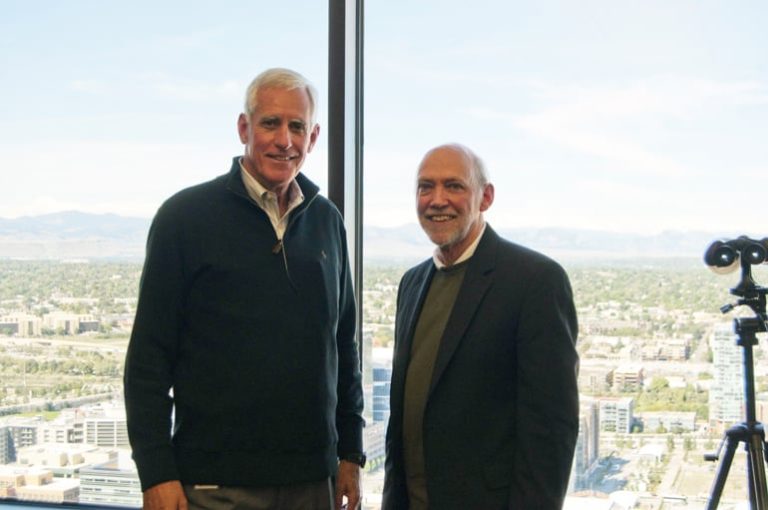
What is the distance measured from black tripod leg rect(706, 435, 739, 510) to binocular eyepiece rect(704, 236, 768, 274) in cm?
45

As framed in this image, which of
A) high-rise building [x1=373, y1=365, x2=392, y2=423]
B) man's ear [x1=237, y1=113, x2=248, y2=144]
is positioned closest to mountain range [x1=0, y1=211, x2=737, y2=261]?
high-rise building [x1=373, y1=365, x2=392, y2=423]

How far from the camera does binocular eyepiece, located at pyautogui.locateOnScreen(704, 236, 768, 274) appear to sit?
2180 millimetres

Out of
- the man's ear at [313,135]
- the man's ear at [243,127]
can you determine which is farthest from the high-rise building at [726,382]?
the man's ear at [243,127]

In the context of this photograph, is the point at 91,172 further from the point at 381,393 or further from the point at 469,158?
the point at 469,158

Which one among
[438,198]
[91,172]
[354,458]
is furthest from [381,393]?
[91,172]

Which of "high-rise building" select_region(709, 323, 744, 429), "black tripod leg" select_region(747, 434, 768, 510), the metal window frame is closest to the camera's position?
"black tripod leg" select_region(747, 434, 768, 510)

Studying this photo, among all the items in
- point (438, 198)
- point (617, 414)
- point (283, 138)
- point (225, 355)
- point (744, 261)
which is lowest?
point (617, 414)

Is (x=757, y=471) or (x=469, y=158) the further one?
(x=757, y=471)

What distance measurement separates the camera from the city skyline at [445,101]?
2488 millimetres

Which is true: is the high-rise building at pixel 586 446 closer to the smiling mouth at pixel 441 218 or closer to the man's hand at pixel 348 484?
the man's hand at pixel 348 484

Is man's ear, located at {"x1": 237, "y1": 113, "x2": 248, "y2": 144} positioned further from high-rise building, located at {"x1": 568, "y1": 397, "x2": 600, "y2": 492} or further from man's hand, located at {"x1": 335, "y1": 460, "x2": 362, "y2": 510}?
high-rise building, located at {"x1": 568, "y1": 397, "x2": 600, "y2": 492}

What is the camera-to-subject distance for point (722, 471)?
2.18m

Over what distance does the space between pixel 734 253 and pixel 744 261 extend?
32mm

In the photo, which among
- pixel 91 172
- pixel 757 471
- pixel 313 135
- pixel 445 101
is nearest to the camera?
pixel 313 135
